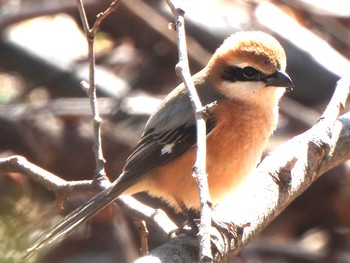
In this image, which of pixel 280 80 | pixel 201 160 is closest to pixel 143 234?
pixel 280 80

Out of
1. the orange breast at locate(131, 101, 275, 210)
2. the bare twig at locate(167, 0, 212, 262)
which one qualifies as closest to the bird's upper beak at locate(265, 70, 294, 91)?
the orange breast at locate(131, 101, 275, 210)

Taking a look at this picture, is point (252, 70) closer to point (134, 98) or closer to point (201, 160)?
point (201, 160)

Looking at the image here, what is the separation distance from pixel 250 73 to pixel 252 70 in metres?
0.03

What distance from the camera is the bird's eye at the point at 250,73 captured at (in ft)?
13.7

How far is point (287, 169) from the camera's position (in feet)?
11.9

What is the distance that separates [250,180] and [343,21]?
15.2 feet

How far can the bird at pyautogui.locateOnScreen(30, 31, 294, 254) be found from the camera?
13.0 ft

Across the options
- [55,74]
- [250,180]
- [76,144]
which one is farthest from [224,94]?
[55,74]

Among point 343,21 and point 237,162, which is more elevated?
point 343,21

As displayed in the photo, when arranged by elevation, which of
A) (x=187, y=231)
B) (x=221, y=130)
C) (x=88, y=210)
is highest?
(x=221, y=130)

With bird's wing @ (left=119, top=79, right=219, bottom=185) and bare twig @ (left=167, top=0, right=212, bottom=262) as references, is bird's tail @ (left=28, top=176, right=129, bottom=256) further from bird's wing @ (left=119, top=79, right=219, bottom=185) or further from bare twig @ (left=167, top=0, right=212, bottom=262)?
bare twig @ (left=167, top=0, right=212, bottom=262)

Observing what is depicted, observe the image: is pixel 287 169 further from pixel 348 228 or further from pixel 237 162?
pixel 348 228

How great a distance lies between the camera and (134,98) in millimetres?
7262

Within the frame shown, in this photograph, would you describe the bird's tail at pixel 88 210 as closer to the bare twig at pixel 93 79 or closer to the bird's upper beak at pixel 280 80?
the bare twig at pixel 93 79
